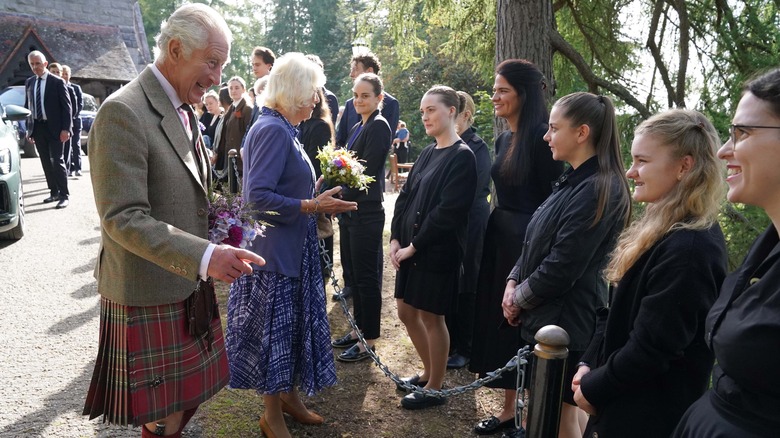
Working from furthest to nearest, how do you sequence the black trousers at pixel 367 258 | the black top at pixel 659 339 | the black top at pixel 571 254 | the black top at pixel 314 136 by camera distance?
1. the black top at pixel 314 136
2. the black trousers at pixel 367 258
3. the black top at pixel 571 254
4. the black top at pixel 659 339

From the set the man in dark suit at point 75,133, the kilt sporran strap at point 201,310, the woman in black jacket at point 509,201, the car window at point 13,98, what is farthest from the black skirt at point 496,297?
the car window at point 13,98

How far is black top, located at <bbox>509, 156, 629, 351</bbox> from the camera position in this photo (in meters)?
2.96

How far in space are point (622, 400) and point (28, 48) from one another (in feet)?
109

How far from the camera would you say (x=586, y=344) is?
3.15 meters

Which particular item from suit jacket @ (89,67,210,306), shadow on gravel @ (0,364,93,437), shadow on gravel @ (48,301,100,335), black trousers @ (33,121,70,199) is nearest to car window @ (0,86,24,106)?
black trousers @ (33,121,70,199)

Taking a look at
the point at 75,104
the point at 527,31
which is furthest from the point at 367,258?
the point at 75,104

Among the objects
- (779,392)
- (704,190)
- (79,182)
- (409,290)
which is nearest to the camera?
(779,392)

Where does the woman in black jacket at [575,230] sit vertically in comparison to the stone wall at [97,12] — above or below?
below

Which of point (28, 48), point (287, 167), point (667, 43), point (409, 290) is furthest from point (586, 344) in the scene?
point (28, 48)

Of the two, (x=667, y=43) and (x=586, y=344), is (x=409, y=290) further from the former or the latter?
(x=667, y=43)

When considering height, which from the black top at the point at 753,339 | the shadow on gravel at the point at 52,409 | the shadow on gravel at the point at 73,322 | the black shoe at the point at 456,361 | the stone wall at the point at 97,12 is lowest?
the black shoe at the point at 456,361

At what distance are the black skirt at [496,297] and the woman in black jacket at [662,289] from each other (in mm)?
1421

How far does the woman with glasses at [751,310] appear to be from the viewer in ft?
5.03

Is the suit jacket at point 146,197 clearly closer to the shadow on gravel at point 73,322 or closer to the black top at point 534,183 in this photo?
the black top at point 534,183
